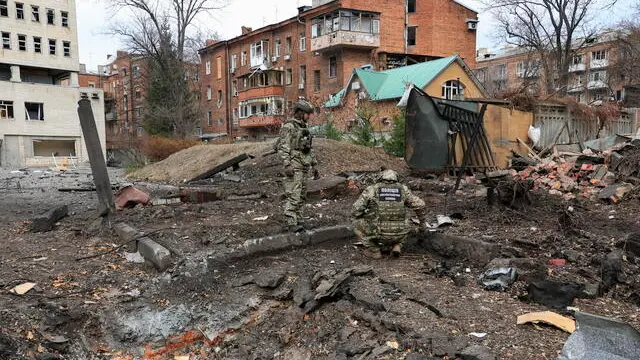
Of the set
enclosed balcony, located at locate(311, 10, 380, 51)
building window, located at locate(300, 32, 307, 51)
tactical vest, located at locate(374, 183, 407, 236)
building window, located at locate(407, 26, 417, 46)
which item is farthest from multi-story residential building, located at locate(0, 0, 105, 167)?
tactical vest, located at locate(374, 183, 407, 236)

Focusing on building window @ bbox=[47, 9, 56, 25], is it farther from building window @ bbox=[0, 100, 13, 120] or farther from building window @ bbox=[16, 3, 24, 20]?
building window @ bbox=[0, 100, 13, 120]

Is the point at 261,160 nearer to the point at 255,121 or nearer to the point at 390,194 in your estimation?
the point at 390,194

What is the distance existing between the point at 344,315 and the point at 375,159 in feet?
40.6

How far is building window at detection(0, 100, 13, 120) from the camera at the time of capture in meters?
37.3

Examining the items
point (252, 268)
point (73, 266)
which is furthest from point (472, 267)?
point (73, 266)

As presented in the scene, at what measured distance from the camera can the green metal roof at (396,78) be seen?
2923 cm

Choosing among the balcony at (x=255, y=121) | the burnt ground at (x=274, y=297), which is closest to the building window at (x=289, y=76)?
the balcony at (x=255, y=121)

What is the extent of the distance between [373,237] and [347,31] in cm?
3261

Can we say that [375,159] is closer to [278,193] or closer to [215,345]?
[278,193]

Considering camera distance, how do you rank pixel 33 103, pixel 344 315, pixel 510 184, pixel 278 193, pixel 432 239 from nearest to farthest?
pixel 344 315
pixel 432 239
pixel 510 184
pixel 278 193
pixel 33 103

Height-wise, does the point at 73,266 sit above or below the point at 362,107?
below

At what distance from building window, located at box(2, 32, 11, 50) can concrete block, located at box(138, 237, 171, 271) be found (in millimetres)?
42143

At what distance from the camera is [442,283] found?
5000mm

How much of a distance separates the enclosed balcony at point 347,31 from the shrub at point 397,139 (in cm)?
2066
